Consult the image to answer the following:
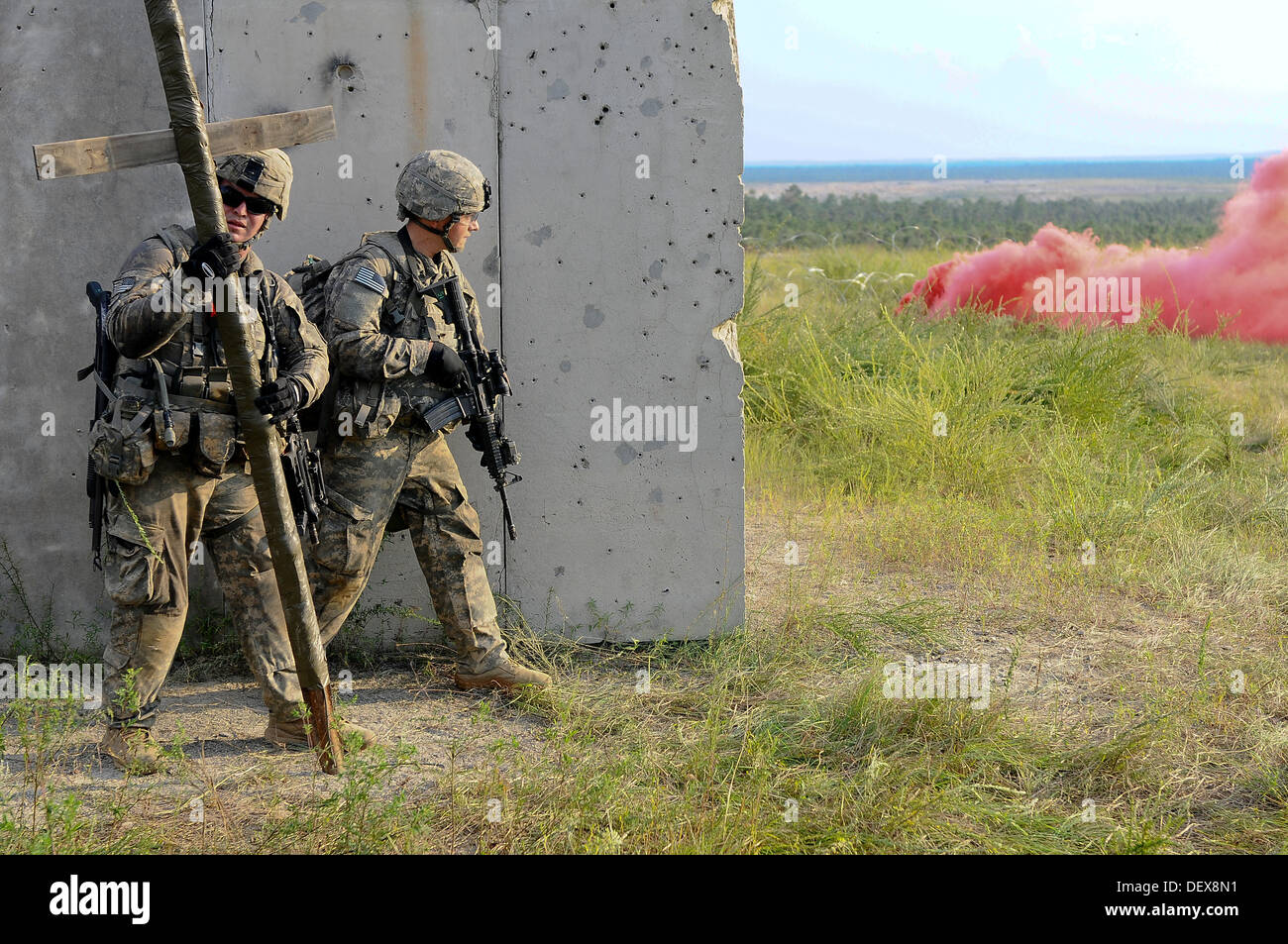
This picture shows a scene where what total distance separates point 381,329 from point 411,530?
77cm

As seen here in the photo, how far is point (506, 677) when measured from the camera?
4.30 m

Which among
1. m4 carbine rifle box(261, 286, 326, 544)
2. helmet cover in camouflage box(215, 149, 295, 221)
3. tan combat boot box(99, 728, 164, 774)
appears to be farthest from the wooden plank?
tan combat boot box(99, 728, 164, 774)

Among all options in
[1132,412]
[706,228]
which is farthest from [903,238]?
[706,228]

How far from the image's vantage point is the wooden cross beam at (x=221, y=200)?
118 inches

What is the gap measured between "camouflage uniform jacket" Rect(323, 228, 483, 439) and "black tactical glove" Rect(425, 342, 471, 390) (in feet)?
0.10

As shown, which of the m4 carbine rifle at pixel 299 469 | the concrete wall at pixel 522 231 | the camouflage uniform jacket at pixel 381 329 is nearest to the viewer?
the m4 carbine rifle at pixel 299 469

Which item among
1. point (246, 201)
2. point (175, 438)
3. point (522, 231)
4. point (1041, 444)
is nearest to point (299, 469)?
point (175, 438)

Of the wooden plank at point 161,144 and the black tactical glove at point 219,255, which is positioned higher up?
the wooden plank at point 161,144

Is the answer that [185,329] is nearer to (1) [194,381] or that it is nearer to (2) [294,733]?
(1) [194,381]

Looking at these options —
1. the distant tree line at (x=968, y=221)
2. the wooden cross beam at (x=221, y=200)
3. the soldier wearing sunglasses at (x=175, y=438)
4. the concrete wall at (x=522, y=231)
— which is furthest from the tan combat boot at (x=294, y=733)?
A: the distant tree line at (x=968, y=221)

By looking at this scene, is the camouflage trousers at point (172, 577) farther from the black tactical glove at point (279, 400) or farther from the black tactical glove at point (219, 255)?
the black tactical glove at point (219, 255)

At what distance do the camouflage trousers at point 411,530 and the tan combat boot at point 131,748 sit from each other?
0.67 m

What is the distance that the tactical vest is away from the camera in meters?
3.51

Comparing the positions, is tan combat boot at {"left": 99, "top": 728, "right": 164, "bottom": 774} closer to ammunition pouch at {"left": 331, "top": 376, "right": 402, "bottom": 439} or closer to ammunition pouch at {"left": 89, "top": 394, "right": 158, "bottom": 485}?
ammunition pouch at {"left": 89, "top": 394, "right": 158, "bottom": 485}
